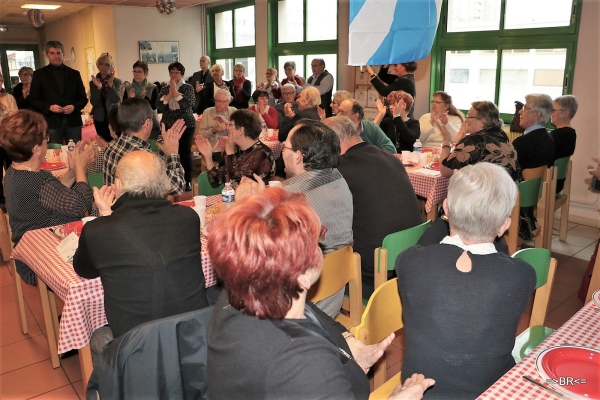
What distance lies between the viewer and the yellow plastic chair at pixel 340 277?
198 centimetres

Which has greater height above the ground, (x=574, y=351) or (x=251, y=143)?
(x=251, y=143)

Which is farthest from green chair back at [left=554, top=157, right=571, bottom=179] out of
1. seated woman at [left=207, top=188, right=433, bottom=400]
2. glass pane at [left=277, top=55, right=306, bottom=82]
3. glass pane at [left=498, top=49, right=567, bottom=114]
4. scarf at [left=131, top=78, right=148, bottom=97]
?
glass pane at [left=277, top=55, right=306, bottom=82]

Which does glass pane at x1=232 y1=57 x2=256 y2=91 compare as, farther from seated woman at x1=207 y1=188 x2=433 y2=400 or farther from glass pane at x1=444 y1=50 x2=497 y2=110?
seated woman at x1=207 y1=188 x2=433 y2=400

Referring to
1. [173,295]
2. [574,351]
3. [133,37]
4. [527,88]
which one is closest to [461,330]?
[574,351]

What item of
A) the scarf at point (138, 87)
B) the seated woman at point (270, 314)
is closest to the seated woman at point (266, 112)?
the scarf at point (138, 87)

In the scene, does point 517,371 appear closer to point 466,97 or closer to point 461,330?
point 461,330

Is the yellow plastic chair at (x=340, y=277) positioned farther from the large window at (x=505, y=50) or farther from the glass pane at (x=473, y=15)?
the glass pane at (x=473, y=15)

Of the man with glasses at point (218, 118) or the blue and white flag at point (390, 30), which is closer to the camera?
the blue and white flag at point (390, 30)

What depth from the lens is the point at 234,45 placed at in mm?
10734

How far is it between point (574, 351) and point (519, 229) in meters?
2.33

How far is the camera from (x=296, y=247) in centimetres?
116

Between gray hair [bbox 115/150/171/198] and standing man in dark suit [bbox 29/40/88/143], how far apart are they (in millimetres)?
4018

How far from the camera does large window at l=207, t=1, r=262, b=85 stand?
33.7ft

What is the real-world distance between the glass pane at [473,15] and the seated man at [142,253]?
544cm
